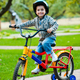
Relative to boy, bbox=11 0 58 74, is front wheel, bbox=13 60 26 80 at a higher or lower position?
lower

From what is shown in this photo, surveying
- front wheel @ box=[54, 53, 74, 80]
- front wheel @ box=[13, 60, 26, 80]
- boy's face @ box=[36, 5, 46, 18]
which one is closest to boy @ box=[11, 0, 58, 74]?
boy's face @ box=[36, 5, 46, 18]

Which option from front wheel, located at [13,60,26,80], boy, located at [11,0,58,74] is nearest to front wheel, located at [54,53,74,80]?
boy, located at [11,0,58,74]

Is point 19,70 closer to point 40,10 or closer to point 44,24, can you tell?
point 44,24

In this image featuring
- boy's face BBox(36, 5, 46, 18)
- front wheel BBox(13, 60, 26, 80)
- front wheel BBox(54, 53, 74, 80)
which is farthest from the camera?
front wheel BBox(54, 53, 74, 80)

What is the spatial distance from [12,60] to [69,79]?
10.1ft

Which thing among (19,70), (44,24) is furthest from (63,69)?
(19,70)

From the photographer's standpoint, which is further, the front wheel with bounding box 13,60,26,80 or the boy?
the boy

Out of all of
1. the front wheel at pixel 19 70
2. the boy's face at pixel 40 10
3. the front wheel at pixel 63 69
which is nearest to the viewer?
the front wheel at pixel 19 70

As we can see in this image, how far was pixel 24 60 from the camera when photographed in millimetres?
3244

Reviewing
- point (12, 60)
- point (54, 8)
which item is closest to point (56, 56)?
point (12, 60)

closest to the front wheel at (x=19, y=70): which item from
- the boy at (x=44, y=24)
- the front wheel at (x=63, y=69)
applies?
the boy at (x=44, y=24)

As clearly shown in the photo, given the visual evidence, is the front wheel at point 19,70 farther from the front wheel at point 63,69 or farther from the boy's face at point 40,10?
the boy's face at point 40,10

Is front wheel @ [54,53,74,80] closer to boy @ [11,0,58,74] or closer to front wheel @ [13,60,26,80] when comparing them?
boy @ [11,0,58,74]

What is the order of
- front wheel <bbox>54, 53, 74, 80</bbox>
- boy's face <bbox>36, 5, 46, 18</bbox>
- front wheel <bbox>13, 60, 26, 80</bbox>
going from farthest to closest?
1. front wheel <bbox>54, 53, 74, 80</bbox>
2. boy's face <bbox>36, 5, 46, 18</bbox>
3. front wheel <bbox>13, 60, 26, 80</bbox>
